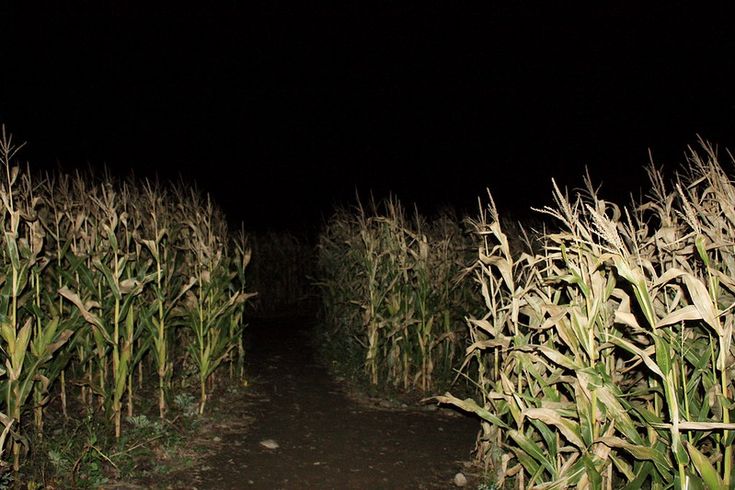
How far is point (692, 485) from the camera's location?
9.62ft

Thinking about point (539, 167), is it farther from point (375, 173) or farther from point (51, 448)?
point (51, 448)

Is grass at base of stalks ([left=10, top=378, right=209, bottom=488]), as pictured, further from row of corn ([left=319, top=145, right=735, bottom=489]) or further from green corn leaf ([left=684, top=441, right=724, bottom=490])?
green corn leaf ([left=684, top=441, right=724, bottom=490])

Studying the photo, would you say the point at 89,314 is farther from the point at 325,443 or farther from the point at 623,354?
the point at 623,354

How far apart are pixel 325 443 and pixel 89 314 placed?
105 inches

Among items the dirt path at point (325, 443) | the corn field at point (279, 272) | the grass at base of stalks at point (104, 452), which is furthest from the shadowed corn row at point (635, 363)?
the corn field at point (279, 272)

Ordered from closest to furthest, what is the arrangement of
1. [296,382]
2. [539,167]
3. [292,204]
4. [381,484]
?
[381,484]
[296,382]
[539,167]
[292,204]

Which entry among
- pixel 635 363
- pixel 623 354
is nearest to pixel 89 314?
pixel 635 363

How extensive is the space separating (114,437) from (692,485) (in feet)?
15.1

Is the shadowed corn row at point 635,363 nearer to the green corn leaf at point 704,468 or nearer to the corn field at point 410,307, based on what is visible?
the green corn leaf at point 704,468

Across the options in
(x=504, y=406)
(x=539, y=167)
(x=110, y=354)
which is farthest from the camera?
(x=539, y=167)

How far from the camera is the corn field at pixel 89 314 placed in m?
4.50

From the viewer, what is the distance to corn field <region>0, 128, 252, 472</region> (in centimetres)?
450

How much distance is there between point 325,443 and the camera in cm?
618

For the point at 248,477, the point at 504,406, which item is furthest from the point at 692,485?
the point at 248,477
